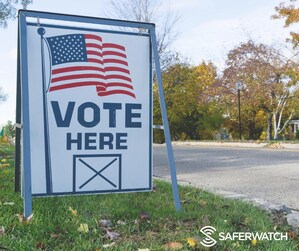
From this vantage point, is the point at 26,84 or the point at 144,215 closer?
the point at 144,215

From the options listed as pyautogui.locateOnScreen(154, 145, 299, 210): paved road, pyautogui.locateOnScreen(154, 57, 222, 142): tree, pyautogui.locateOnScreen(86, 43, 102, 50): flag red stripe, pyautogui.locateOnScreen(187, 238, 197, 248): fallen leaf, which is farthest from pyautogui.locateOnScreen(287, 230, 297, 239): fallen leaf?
pyautogui.locateOnScreen(154, 57, 222, 142): tree

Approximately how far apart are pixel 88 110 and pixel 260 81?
24.2 meters

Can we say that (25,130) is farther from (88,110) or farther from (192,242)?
(192,242)

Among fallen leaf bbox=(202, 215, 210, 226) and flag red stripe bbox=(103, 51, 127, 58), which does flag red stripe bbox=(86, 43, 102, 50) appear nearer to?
flag red stripe bbox=(103, 51, 127, 58)

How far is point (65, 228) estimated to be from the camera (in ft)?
10.3

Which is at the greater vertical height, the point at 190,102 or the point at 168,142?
the point at 190,102

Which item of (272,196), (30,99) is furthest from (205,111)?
(30,99)

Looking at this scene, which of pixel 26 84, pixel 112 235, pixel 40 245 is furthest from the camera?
pixel 26 84

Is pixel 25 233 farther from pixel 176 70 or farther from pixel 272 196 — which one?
pixel 176 70

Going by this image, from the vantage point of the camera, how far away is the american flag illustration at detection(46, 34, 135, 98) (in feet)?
12.7

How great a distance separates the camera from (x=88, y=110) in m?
3.94

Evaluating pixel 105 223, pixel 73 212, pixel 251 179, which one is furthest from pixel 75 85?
pixel 251 179

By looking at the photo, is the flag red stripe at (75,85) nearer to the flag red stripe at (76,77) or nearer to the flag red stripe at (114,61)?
the flag red stripe at (76,77)

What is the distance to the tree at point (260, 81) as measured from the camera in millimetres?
26453
